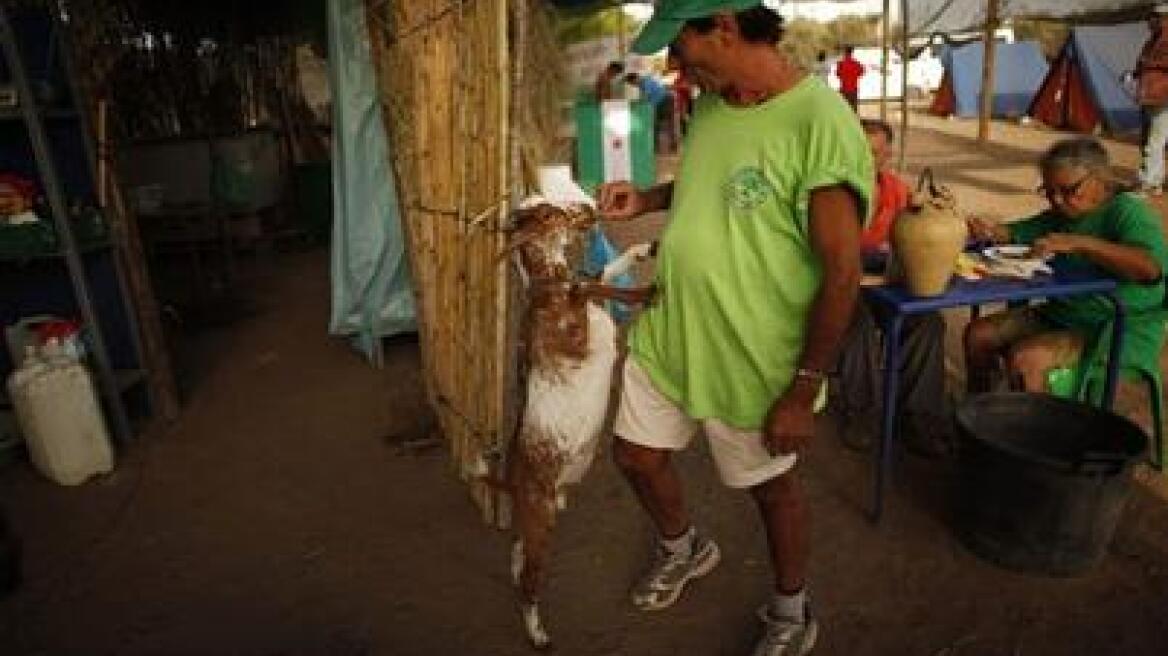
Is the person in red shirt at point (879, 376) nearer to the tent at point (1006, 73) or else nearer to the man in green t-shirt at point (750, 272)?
the man in green t-shirt at point (750, 272)

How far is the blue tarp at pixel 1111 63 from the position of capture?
12055 mm

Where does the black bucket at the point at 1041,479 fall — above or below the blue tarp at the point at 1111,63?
below

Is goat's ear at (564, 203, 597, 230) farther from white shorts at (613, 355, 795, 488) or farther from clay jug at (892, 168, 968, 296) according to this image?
clay jug at (892, 168, 968, 296)

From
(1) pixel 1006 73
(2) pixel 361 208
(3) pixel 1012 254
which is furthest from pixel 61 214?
(1) pixel 1006 73

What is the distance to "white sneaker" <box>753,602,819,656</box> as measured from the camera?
2.16m

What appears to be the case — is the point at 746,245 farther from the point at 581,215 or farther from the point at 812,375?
the point at 581,215

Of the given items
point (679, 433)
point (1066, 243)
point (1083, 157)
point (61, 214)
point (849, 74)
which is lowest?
point (679, 433)

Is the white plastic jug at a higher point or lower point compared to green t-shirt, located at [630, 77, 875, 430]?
lower

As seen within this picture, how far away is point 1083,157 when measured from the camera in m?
2.84

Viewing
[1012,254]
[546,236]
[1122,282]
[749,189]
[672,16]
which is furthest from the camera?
[1012,254]

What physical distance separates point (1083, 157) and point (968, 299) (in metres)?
0.74

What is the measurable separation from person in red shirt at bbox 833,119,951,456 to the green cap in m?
1.71

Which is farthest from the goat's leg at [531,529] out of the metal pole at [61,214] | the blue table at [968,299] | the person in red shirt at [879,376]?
the metal pole at [61,214]

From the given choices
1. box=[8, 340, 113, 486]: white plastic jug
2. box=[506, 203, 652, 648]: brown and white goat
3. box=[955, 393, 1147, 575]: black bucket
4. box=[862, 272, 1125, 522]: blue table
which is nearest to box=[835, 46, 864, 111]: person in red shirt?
box=[862, 272, 1125, 522]: blue table
